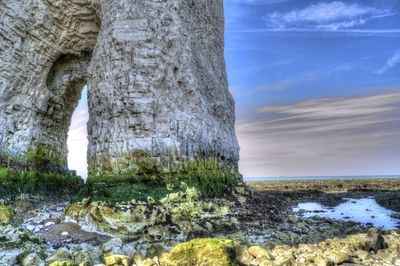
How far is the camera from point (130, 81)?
16.1m

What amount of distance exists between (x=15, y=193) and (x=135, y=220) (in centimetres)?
883

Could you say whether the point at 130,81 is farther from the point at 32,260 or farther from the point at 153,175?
the point at 32,260

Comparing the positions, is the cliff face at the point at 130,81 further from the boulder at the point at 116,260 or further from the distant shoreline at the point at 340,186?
the distant shoreline at the point at 340,186

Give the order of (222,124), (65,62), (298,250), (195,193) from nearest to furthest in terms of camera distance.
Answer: (298,250), (195,193), (222,124), (65,62)

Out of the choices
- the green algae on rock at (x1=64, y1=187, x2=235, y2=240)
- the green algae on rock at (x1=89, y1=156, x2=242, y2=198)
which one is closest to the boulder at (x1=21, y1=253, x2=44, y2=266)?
the green algae on rock at (x1=64, y1=187, x2=235, y2=240)

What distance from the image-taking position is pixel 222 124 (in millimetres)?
20047

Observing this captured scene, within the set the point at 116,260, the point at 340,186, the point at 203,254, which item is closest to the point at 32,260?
the point at 116,260

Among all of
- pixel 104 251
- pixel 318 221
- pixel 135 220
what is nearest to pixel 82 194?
pixel 135 220

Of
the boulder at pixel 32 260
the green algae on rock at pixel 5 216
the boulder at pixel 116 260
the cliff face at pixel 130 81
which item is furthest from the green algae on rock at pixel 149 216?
the boulder at pixel 32 260

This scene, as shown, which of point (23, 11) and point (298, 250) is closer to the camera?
point (298, 250)

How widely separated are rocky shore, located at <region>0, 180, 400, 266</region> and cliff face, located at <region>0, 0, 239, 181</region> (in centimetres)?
228

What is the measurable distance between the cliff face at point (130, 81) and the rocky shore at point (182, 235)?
2.28 metres

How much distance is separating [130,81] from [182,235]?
688 centimetres

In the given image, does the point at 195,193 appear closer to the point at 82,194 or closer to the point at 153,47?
the point at 82,194
